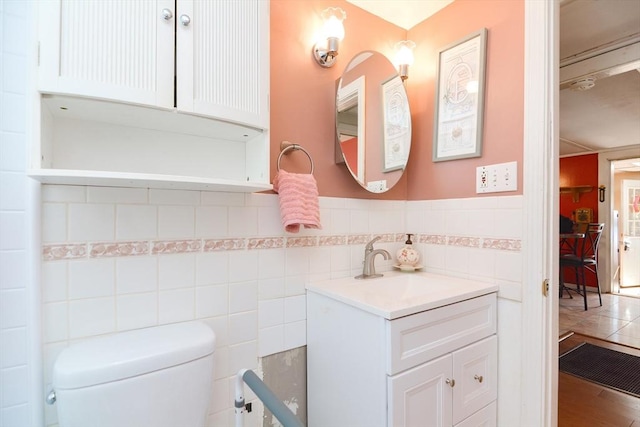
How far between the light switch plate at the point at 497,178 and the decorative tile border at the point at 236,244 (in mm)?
225

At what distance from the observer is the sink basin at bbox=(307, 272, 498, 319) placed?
1.02 metres

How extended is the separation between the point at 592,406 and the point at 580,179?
14.6 feet

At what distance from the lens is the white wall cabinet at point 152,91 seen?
30.8 inches

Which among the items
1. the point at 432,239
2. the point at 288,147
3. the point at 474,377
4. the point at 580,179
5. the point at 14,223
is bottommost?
the point at 474,377

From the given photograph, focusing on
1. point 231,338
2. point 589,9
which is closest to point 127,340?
point 231,338

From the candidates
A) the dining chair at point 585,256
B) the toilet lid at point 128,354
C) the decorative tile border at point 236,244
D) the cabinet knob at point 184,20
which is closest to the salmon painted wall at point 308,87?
the decorative tile border at point 236,244

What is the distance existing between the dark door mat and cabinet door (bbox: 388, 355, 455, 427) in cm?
183

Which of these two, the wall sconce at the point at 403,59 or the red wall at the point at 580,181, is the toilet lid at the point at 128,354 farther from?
the red wall at the point at 580,181

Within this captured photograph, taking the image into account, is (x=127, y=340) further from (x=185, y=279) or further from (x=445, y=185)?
(x=445, y=185)

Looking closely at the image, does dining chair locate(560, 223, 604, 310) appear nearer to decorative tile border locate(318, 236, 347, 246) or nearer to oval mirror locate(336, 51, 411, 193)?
oval mirror locate(336, 51, 411, 193)

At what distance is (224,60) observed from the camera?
994 mm

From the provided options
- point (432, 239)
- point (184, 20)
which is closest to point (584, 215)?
point (432, 239)

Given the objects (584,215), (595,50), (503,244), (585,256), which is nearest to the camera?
(503,244)

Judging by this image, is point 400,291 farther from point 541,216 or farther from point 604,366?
point 604,366
